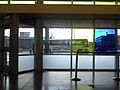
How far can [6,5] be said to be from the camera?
12.0 meters

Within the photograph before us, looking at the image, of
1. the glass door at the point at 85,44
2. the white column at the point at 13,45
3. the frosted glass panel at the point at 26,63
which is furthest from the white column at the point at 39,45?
the glass door at the point at 85,44

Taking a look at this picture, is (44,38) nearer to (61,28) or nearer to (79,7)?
(61,28)

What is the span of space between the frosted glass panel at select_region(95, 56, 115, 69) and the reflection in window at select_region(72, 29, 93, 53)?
64cm

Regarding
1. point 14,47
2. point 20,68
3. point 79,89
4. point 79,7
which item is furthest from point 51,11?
point 79,89

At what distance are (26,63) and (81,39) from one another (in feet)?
10.8

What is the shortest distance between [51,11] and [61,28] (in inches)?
116

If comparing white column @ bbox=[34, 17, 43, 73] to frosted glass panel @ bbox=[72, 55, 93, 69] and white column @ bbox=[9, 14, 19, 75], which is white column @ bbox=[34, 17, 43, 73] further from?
frosted glass panel @ bbox=[72, 55, 93, 69]

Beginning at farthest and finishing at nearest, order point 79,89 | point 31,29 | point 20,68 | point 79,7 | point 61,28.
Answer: point 61,28, point 31,29, point 20,68, point 79,7, point 79,89

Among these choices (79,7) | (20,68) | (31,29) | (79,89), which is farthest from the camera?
(31,29)

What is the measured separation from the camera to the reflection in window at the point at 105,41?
14.9m

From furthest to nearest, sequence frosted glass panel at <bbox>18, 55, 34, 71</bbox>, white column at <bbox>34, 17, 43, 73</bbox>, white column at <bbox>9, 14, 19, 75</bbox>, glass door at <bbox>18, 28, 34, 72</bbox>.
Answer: white column at <bbox>34, 17, 43, 73</bbox> < glass door at <bbox>18, 28, 34, 72</bbox> < frosted glass panel at <bbox>18, 55, 34, 71</bbox> < white column at <bbox>9, 14, 19, 75</bbox>

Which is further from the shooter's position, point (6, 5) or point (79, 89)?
point (6, 5)

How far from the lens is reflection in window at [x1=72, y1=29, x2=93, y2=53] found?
49.0ft

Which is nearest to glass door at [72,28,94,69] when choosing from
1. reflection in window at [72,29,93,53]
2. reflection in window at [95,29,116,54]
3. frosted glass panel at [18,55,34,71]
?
reflection in window at [72,29,93,53]
